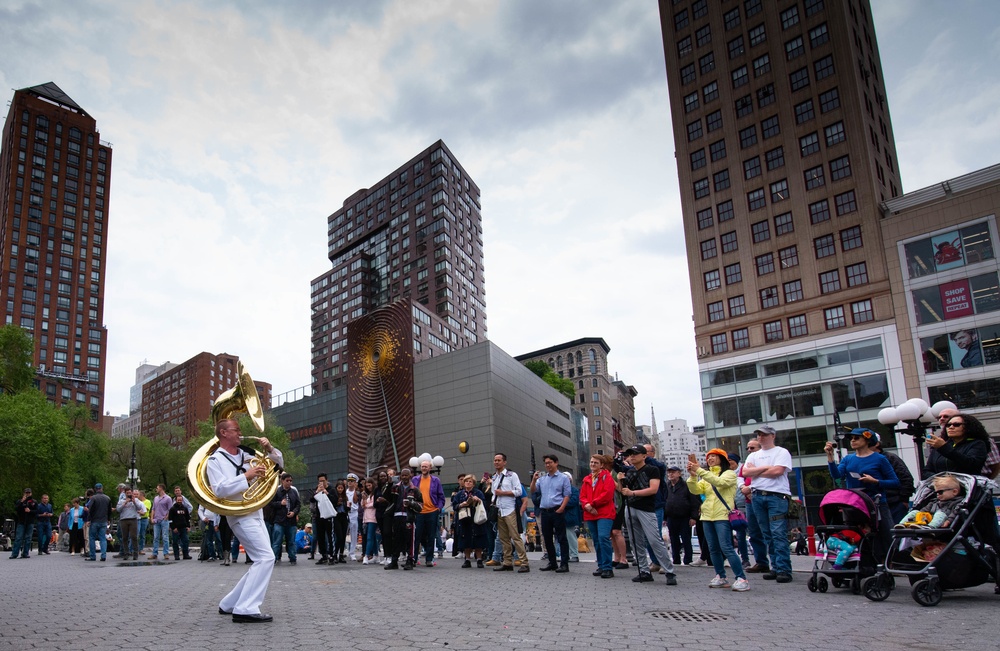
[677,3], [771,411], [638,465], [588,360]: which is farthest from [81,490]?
[588,360]

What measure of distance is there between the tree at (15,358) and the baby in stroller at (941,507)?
44.3m

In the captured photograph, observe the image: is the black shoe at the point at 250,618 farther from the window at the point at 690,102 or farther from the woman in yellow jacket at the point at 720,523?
the window at the point at 690,102

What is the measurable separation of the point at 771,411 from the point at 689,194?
54.5 feet

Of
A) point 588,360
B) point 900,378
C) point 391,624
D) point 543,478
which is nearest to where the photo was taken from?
point 391,624

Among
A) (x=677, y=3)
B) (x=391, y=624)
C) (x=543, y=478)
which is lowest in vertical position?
(x=391, y=624)

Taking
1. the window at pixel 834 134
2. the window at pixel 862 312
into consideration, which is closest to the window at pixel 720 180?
the window at pixel 834 134

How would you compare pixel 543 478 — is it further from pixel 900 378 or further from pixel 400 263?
pixel 400 263

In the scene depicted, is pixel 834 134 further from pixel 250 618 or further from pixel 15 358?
pixel 15 358

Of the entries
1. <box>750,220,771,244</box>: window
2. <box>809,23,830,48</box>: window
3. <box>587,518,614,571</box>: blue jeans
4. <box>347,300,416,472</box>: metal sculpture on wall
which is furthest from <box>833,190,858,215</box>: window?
<box>347,300,416,472</box>: metal sculpture on wall

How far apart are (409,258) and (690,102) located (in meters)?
60.1

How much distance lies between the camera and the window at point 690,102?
5019 cm

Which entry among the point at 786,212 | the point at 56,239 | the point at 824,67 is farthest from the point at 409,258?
the point at 824,67

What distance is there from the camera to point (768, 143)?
46062 mm

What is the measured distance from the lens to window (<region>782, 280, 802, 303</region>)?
43281 millimetres
